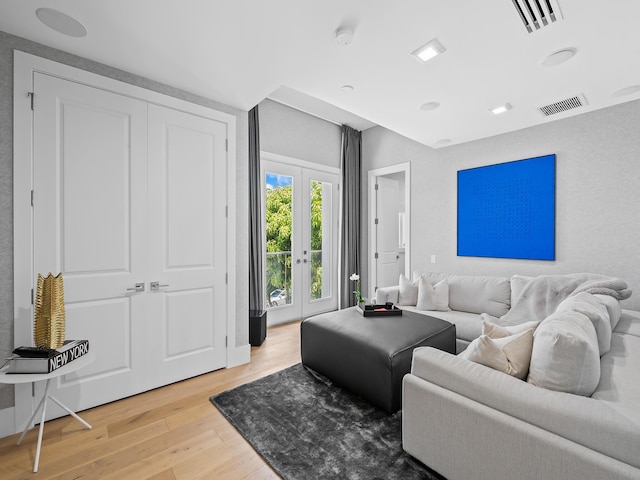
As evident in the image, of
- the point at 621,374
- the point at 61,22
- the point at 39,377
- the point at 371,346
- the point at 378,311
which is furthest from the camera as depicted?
the point at 378,311

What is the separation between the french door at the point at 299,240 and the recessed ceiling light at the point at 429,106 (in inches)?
79.6

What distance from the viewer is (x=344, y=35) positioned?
6.23 feet

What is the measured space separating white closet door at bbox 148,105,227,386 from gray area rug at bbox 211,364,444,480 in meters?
0.58

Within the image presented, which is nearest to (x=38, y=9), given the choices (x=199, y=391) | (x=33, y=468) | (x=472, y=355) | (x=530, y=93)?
(x=33, y=468)

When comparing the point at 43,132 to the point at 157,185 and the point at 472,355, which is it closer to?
the point at 157,185

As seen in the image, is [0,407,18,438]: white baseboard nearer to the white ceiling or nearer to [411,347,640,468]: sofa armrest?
the white ceiling

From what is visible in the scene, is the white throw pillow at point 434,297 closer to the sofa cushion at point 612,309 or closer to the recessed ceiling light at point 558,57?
the sofa cushion at point 612,309

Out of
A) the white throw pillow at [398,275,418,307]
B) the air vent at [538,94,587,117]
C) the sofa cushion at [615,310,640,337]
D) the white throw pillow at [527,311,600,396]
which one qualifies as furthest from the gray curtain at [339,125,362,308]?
the white throw pillow at [527,311,600,396]

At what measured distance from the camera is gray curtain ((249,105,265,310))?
3.80 m

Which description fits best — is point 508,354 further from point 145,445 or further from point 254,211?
point 254,211

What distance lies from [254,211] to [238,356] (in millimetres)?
1699

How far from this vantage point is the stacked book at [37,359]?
1.76 meters

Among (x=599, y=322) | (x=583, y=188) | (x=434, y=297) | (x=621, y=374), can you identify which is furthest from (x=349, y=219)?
(x=621, y=374)

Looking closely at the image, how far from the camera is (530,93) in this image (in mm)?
2730
